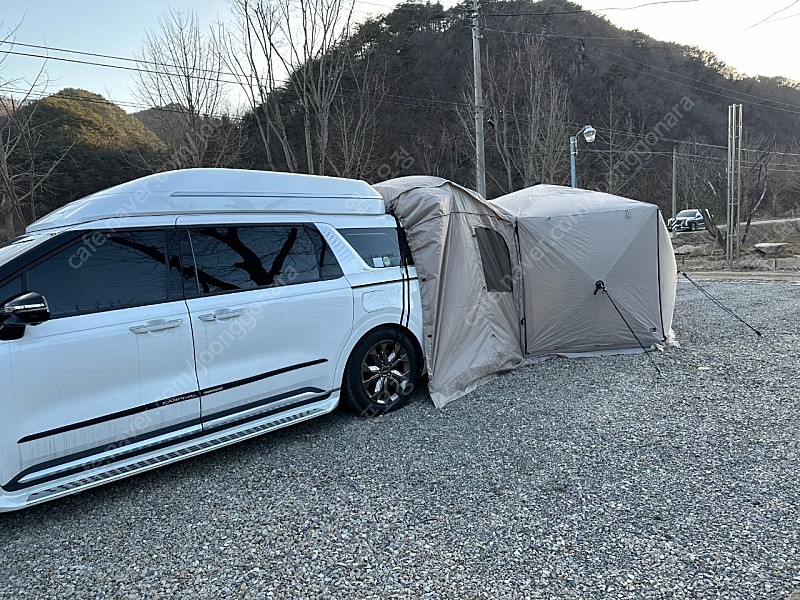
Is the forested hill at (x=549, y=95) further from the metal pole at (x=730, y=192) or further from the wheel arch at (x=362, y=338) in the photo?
the wheel arch at (x=362, y=338)

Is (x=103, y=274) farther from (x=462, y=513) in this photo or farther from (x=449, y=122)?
(x=449, y=122)


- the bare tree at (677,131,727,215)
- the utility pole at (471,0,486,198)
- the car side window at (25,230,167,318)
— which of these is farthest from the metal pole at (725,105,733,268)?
the car side window at (25,230,167,318)

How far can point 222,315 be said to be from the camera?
3.87 metres

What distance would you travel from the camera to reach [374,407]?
194 inches

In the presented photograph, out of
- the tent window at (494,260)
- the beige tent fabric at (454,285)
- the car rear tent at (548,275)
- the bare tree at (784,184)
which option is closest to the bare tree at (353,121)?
the car rear tent at (548,275)

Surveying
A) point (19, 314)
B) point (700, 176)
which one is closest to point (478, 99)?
point (19, 314)

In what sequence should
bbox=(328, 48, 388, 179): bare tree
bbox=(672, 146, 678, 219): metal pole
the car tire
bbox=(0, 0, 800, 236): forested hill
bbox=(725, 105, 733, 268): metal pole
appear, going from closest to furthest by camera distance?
the car tire
bbox=(0, 0, 800, 236): forested hill
bbox=(725, 105, 733, 268): metal pole
bbox=(328, 48, 388, 179): bare tree
bbox=(672, 146, 678, 219): metal pole

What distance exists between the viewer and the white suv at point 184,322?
124 inches

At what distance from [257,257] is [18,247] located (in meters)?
1.59

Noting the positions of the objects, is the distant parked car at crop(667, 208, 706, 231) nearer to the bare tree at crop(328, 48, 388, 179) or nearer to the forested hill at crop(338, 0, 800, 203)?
the forested hill at crop(338, 0, 800, 203)

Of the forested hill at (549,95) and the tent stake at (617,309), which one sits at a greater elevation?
Answer: the forested hill at (549,95)

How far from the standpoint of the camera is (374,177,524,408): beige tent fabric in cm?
544

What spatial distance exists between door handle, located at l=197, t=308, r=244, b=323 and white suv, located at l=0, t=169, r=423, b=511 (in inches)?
0.6

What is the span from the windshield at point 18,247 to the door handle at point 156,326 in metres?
0.82
